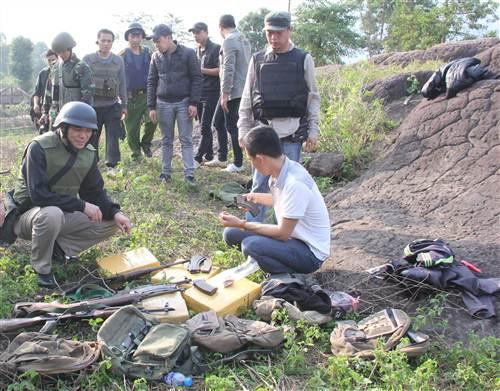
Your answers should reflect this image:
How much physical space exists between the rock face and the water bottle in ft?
5.32

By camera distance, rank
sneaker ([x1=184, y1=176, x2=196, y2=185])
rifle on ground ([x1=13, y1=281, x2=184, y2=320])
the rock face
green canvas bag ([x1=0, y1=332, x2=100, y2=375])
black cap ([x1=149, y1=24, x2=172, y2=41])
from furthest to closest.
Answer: sneaker ([x1=184, y1=176, x2=196, y2=185]) < black cap ([x1=149, y1=24, x2=172, y2=41]) < the rock face < rifle on ground ([x1=13, y1=281, x2=184, y2=320]) < green canvas bag ([x1=0, y1=332, x2=100, y2=375])

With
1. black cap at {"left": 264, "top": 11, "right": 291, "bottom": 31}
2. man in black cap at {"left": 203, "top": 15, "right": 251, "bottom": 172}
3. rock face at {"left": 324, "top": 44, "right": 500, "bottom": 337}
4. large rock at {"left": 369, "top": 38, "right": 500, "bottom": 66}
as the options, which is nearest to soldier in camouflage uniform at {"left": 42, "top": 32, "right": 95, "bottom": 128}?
man in black cap at {"left": 203, "top": 15, "right": 251, "bottom": 172}

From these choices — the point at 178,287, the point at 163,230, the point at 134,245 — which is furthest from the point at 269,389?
the point at 163,230

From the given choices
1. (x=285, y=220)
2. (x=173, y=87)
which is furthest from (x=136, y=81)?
(x=285, y=220)

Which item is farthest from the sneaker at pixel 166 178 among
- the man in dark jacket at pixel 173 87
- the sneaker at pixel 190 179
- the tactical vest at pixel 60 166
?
the tactical vest at pixel 60 166

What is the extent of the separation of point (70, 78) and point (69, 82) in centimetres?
5

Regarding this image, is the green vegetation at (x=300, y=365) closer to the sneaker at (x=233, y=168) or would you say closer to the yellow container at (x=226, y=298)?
the yellow container at (x=226, y=298)

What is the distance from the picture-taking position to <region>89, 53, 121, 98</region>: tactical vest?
6.42 meters

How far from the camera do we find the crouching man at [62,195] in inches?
146

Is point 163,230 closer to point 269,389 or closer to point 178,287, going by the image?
point 178,287

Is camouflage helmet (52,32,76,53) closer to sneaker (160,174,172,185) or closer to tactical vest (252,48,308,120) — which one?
sneaker (160,174,172,185)

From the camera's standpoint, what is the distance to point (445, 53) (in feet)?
36.7

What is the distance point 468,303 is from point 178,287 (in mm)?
1951

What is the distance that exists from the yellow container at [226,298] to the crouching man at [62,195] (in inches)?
37.9
